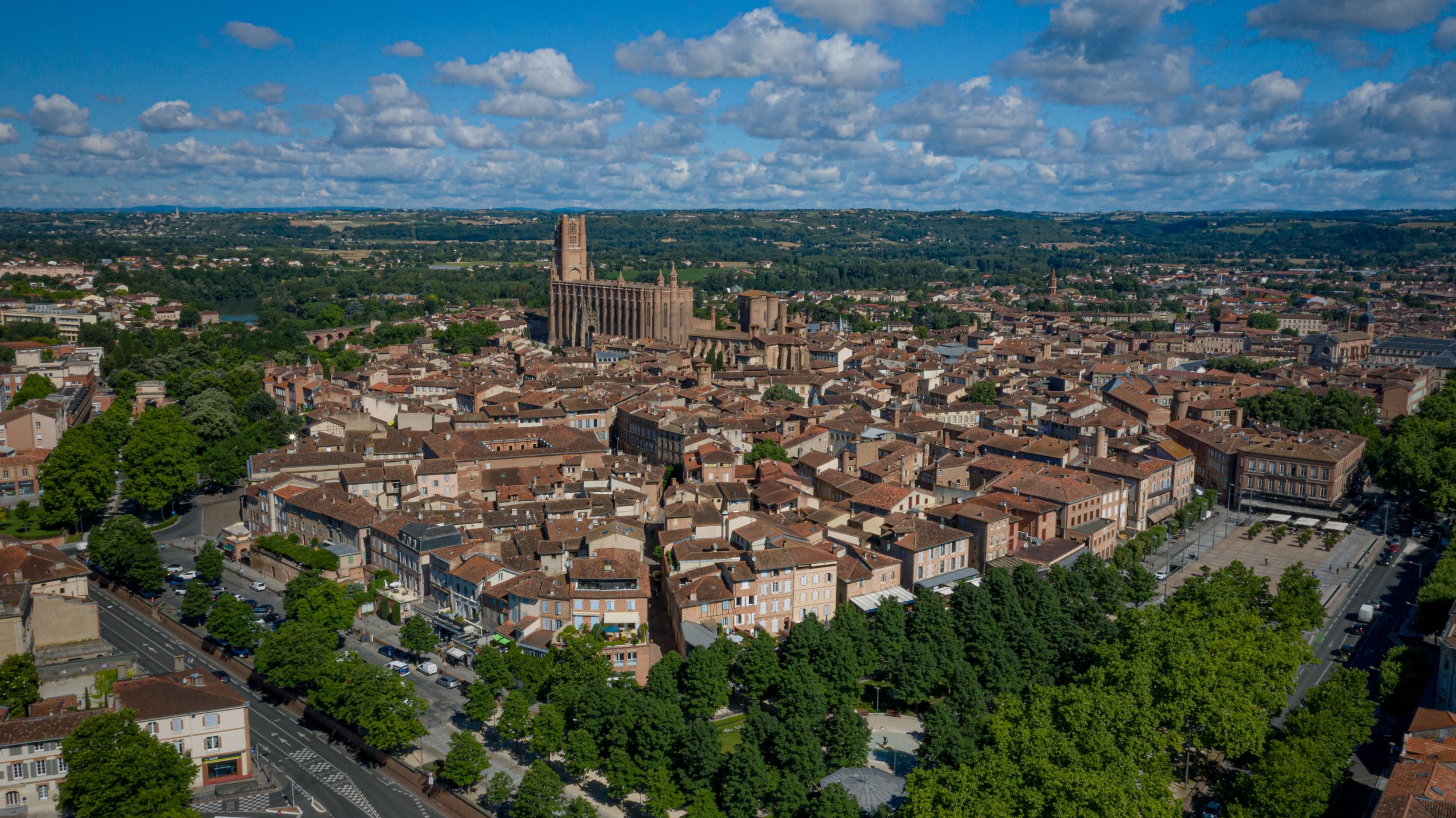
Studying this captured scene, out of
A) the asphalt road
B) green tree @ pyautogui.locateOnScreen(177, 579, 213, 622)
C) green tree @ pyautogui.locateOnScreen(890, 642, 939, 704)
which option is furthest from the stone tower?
green tree @ pyautogui.locateOnScreen(890, 642, 939, 704)

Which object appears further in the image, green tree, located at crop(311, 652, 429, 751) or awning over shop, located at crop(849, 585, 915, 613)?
awning over shop, located at crop(849, 585, 915, 613)

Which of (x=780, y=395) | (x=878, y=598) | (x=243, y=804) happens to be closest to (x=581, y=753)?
(x=243, y=804)

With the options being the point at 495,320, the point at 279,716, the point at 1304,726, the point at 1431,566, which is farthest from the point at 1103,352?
the point at 279,716

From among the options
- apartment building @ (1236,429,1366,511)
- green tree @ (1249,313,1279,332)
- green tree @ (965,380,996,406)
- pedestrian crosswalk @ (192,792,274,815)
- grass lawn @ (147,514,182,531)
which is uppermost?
green tree @ (1249,313,1279,332)

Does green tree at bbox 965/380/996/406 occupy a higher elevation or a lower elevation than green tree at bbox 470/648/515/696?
higher

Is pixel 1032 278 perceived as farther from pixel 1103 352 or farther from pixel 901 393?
pixel 901 393

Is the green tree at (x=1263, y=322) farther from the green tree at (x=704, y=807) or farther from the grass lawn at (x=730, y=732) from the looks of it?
the green tree at (x=704, y=807)

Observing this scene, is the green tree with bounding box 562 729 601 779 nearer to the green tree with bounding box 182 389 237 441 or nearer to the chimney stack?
the green tree with bounding box 182 389 237 441

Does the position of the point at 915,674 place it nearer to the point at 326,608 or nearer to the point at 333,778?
the point at 333,778

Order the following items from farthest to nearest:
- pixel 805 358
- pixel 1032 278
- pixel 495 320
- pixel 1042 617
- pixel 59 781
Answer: pixel 1032 278 < pixel 495 320 < pixel 805 358 < pixel 1042 617 < pixel 59 781
